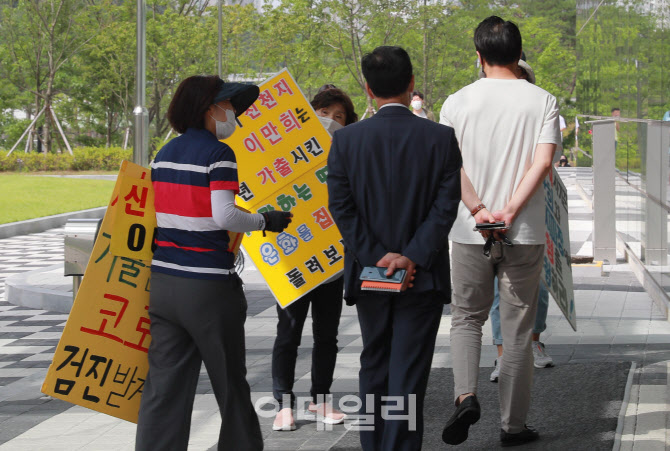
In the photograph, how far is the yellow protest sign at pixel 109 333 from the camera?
12.6ft

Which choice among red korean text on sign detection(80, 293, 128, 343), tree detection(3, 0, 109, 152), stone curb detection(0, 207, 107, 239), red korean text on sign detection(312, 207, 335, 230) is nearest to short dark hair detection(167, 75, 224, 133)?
red korean text on sign detection(80, 293, 128, 343)

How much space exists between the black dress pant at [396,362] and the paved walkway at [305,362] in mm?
927

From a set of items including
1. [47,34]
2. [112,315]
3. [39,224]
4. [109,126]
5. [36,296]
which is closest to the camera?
[112,315]

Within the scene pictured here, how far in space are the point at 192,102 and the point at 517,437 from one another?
2135mm

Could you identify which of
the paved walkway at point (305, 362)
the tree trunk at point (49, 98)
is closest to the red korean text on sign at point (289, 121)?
the paved walkway at point (305, 362)

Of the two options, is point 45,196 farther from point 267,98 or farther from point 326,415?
point 326,415

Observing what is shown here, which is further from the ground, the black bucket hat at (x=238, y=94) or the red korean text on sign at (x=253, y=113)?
the black bucket hat at (x=238, y=94)

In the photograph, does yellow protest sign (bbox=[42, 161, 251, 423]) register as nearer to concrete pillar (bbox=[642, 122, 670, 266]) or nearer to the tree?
concrete pillar (bbox=[642, 122, 670, 266])

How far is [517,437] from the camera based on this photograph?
14.8ft

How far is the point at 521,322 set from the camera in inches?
173

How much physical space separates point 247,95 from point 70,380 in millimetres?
1346

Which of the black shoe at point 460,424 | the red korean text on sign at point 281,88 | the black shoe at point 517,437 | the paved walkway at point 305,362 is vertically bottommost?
the paved walkway at point 305,362

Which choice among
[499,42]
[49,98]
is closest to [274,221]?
[499,42]

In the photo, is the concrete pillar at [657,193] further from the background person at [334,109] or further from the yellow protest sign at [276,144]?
the yellow protest sign at [276,144]
